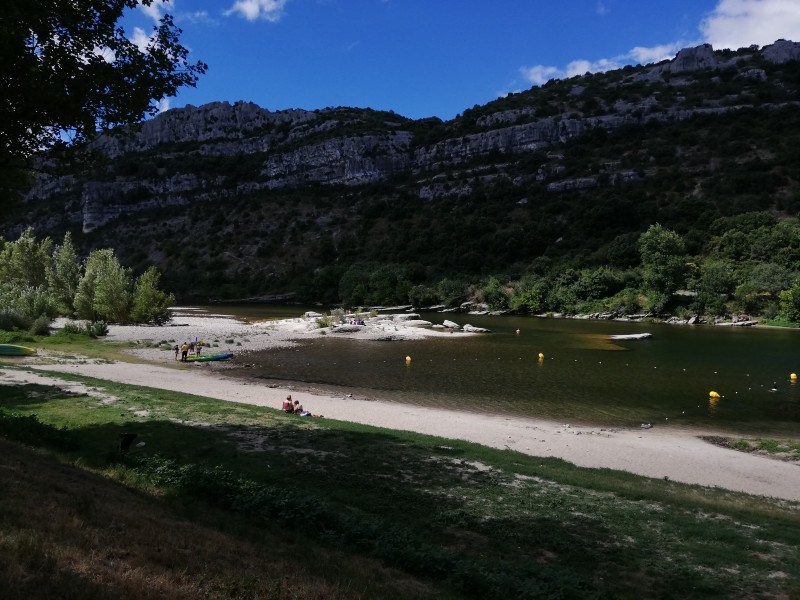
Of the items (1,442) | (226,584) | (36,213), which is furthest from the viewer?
(36,213)

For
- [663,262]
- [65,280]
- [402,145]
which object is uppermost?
[402,145]

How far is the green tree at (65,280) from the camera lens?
48.2 metres

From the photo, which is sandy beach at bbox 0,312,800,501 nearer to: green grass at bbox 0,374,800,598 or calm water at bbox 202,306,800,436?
green grass at bbox 0,374,800,598

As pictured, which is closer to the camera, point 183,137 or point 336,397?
point 336,397

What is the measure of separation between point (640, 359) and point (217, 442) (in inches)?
1236

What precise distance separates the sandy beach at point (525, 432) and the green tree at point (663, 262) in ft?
165

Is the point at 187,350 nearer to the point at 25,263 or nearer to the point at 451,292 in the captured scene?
the point at 25,263

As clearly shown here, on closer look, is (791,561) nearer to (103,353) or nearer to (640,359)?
(640,359)

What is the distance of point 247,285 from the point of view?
103750 millimetres

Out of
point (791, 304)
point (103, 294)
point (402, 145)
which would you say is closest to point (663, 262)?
point (791, 304)

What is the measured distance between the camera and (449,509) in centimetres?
834

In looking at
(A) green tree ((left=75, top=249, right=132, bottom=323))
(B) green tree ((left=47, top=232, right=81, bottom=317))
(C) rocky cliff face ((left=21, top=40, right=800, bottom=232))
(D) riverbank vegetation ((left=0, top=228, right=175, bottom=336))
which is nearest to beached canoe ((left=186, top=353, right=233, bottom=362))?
(D) riverbank vegetation ((left=0, top=228, right=175, bottom=336))

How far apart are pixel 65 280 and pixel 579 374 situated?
50.1 m

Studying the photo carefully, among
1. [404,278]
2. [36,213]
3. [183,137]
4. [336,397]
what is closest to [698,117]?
[404,278]
